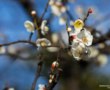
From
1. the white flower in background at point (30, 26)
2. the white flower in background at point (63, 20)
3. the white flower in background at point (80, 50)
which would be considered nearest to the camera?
the white flower in background at point (80, 50)

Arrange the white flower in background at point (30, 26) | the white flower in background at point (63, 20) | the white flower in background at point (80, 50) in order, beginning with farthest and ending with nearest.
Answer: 1. the white flower in background at point (63, 20)
2. the white flower in background at point (30, 26)
3. the white flower in background at point (80, 50)

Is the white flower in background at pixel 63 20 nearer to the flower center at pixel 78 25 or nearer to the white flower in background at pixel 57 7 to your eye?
the white flower in background at pixel 57 7

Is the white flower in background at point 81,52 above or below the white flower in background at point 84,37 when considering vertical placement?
below

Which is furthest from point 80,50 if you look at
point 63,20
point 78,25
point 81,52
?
point 63,20

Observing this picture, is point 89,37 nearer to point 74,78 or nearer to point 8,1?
point 74,78

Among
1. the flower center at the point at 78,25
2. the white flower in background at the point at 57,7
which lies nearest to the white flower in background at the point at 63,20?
the white flower in background at the point at 57,7

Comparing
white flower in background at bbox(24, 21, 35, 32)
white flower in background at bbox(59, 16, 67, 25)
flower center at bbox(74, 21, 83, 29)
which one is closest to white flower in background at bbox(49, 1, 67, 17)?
white flower in background at bbox(59, 16, 67, 25)

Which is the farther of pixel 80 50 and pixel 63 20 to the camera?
pixel 63 20

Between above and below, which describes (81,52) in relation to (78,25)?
below

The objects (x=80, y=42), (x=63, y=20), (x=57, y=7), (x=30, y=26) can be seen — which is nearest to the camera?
(x=80, y=42)

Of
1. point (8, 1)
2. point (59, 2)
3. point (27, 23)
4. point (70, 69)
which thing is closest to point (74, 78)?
point (70, 69)

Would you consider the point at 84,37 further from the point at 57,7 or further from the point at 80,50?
the point at 57,7

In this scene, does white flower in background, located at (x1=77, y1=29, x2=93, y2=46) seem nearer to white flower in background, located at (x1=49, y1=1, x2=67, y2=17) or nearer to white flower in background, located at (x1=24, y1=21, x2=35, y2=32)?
white flower in background, located at (x1=24, y1=21, x2=35, y2=32)
